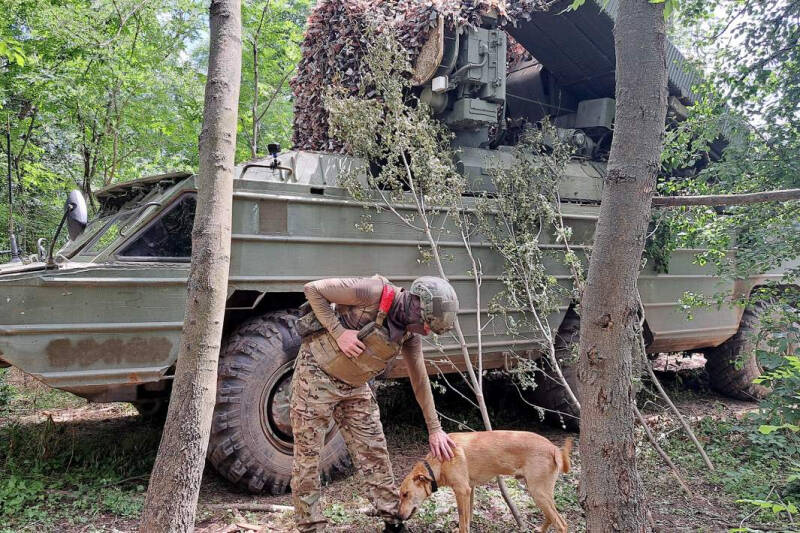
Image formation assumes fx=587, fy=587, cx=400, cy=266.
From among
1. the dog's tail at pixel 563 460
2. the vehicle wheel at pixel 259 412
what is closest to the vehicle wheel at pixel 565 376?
the dog's tail at pixel 563 460

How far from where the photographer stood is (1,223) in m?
9.55

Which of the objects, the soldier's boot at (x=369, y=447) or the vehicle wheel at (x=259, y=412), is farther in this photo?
the vehicle wheel at (x=259, y=412)

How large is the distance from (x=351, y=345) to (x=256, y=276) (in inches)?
49.2

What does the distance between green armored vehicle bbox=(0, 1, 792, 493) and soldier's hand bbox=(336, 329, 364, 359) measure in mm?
1162

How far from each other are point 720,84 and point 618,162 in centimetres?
304

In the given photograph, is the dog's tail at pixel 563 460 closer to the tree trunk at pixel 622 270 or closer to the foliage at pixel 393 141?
the tree trunk at pixel 622 270

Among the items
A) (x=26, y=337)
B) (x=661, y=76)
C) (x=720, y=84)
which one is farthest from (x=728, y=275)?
(x=26, y=337)

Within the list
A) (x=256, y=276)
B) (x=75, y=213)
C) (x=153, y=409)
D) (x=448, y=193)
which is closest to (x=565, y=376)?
(x=448, y=193)

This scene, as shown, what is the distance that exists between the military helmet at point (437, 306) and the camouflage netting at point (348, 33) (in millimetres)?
2883

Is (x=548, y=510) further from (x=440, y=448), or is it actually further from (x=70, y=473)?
(x=70, y=473)

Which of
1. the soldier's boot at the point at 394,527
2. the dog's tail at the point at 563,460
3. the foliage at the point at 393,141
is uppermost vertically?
the foliage at the point at 393,141

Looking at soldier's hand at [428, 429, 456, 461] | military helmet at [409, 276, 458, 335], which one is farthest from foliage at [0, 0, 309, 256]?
soldier's hand at [428, 429, 456, 461]

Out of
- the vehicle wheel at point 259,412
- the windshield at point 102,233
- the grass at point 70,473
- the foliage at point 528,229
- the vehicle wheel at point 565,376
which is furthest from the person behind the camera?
the vehicle wheel at point 565,376

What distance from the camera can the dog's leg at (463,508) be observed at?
116 inches
